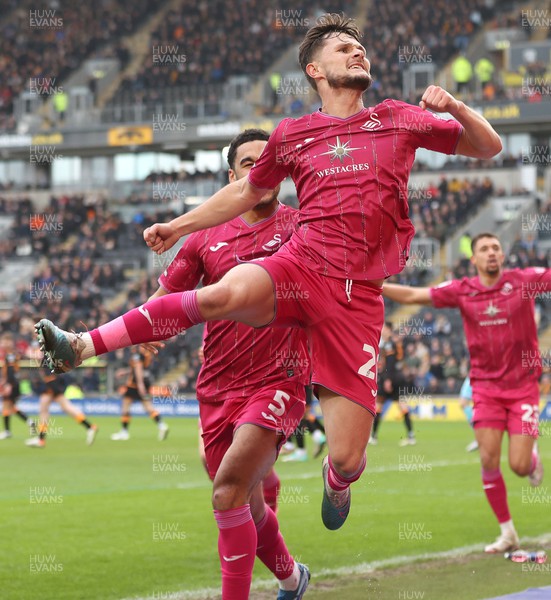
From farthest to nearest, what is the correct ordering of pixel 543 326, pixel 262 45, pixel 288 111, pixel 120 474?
pixel 262 45, pixel 288 111, pixel 543 326, pixel 120 474

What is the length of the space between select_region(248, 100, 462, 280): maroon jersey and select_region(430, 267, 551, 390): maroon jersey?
3967mm

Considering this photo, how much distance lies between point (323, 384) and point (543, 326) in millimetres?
26658

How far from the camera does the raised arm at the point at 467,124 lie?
5223 mm

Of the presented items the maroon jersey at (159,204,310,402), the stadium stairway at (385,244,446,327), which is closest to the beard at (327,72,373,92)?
the maroon jersey at (159,204,310,402)

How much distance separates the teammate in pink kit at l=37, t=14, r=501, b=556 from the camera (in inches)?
214

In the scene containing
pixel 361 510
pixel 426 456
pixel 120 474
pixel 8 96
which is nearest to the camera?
pixel 361 510

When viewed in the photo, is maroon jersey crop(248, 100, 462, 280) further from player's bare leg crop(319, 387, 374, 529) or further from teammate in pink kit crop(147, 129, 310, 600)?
teammate in pink kit crop(147, 129, 310, 600)

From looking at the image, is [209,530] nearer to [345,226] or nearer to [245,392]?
[245,392]

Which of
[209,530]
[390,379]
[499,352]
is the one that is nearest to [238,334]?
[499,352]

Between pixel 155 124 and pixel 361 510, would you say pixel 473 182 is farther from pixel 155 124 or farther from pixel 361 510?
pixel 361 510

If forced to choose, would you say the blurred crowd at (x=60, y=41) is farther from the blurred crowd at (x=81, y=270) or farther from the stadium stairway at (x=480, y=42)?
the stadium stairway at (x=480, y=42)

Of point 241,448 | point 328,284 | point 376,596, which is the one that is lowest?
point 376,596

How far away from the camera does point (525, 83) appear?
1458 inches

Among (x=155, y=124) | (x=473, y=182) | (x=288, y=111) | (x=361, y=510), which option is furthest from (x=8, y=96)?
(x=361, y=510)
